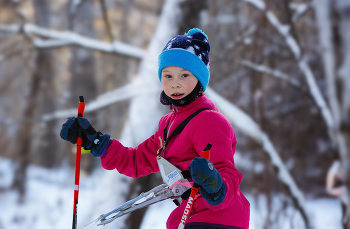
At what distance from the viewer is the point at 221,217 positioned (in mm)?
1138

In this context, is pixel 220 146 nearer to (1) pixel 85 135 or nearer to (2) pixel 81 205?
(1) pixel 85 135

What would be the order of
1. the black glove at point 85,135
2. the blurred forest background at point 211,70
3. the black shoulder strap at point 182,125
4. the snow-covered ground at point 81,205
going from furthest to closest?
the blurred forest background at point 211,70 → the snow-covered ground at point 81,205 → the black glove at point 85,135 → the black shoulder strap at point 182,125

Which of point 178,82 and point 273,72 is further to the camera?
point 273,72

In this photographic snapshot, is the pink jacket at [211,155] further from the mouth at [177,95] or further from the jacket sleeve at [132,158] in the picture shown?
the jacket sleeve at [132,158]

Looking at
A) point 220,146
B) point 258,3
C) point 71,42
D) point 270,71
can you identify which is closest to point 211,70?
point 270,71

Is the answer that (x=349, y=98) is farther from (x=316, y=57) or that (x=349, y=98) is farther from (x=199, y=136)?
(x=199, y=136)

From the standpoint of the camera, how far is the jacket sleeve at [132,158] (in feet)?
5.03

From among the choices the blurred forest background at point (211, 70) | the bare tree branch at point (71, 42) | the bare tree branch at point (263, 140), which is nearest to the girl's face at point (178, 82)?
the blurred forest background at point (211, 70)

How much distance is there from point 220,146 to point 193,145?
0.50 ft

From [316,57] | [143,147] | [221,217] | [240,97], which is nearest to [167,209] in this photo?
[240,97]

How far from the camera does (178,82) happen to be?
4.29 feet

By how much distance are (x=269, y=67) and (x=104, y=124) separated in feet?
7.99

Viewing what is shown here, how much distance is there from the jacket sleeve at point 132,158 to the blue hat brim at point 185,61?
0.39 m

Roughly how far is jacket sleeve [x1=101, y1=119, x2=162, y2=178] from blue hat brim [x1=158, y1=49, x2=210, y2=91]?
1.29 feet
